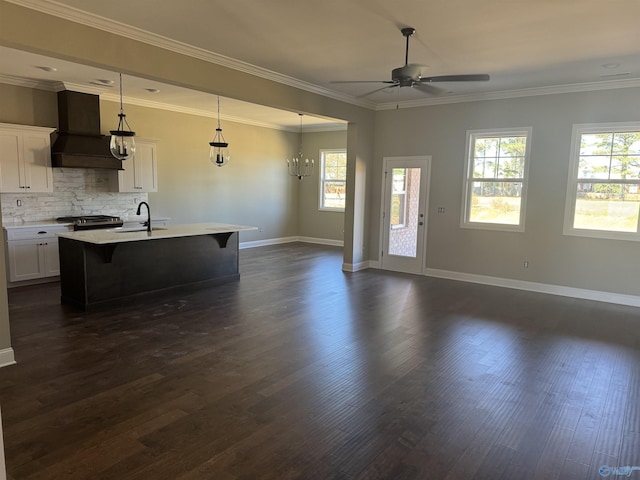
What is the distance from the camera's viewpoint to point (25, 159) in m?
5.97

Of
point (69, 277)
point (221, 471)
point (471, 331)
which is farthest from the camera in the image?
point (69, 277)

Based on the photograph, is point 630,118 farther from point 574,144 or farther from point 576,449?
point 576,449

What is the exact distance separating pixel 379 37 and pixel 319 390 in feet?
10.7

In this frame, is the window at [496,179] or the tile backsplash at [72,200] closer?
the tile backsplash at [72,200]

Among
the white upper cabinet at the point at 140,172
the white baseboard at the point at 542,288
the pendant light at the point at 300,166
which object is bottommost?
the white baseboard at the point at 542,288

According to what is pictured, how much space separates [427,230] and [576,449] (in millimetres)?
4925

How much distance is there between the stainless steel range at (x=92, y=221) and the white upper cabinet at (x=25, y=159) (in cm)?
52

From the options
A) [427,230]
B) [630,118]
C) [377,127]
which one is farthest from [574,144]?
[377,127]

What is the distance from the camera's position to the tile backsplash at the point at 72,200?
6.18 metres

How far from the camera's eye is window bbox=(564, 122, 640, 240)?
5543mm

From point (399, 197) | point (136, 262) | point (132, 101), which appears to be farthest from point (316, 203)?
point (136, 262)

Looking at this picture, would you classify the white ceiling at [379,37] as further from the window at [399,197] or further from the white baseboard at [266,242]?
the white baseboard at [266,242]

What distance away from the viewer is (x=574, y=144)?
19.2 feet

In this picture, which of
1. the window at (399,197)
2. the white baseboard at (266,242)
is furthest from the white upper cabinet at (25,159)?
the window at (399,197)
